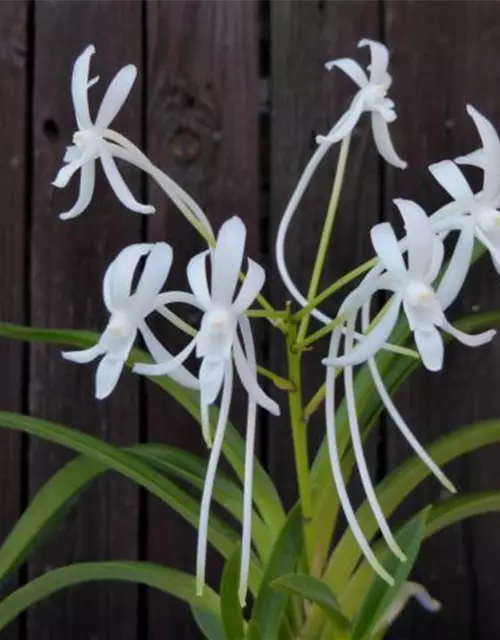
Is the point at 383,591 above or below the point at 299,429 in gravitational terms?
below

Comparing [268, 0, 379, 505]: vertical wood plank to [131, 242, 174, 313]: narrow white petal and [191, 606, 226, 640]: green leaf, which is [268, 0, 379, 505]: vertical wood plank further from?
[131, 242, 174, 313]: narrow white petal

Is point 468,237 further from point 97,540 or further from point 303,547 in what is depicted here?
point 97,540

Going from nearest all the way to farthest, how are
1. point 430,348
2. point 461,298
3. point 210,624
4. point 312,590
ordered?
point 430,348 → point 312,590 → point 210,624 → point 461,298

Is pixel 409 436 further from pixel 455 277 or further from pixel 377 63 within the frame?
pixel 377 63

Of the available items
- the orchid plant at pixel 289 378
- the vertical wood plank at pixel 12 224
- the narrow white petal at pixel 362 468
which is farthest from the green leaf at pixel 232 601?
the vertical wood plank at pixel 12 224

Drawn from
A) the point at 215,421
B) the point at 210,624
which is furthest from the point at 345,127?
the point at 210,624

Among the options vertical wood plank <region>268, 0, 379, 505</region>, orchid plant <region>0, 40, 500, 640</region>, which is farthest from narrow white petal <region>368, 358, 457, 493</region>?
vertical wood plank <region>268, 0, 379, 505</region>

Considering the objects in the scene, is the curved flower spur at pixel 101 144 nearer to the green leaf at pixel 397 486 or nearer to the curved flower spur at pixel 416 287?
the curved flower spur at pixel 416 287

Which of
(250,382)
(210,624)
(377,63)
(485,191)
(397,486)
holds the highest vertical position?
(377,63)
